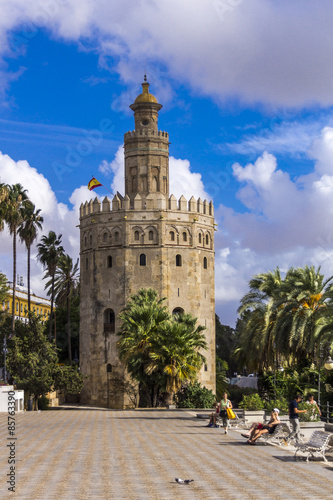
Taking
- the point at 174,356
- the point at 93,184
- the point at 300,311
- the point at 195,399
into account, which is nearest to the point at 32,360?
the point at 174,356

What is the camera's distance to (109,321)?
197 feet

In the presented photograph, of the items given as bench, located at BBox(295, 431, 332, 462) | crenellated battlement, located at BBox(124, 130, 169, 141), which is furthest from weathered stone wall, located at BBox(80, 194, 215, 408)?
bench, located at BBox(295, 431, 332, 462)

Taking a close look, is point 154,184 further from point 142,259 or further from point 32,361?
point 32,361

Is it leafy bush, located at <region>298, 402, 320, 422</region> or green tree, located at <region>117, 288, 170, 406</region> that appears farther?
green tree, located at <region>117, 288, 170, 406</region>

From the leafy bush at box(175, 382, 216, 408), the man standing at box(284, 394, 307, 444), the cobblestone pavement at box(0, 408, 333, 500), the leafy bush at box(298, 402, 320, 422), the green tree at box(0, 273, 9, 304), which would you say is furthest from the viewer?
the green tree at box(0, 273, 9, 304)

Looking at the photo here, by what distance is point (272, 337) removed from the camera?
4400 cm

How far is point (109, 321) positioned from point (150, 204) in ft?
32.2

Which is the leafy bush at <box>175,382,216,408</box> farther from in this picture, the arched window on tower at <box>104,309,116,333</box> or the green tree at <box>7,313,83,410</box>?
the arched window on tower at <box>104,309,116,333</box>

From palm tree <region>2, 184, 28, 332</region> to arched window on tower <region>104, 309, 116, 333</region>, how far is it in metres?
7.36

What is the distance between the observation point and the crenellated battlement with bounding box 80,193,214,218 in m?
60.2

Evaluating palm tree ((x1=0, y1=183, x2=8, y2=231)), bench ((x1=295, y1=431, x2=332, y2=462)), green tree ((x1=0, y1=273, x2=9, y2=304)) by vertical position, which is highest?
palm tree ((x1=0, y1=183, x2=8, y2=231))

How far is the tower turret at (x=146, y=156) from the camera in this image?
62.4 metres

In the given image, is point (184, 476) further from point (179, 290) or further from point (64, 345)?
point (64, 345)

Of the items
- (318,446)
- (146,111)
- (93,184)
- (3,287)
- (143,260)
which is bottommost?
(318,446)
